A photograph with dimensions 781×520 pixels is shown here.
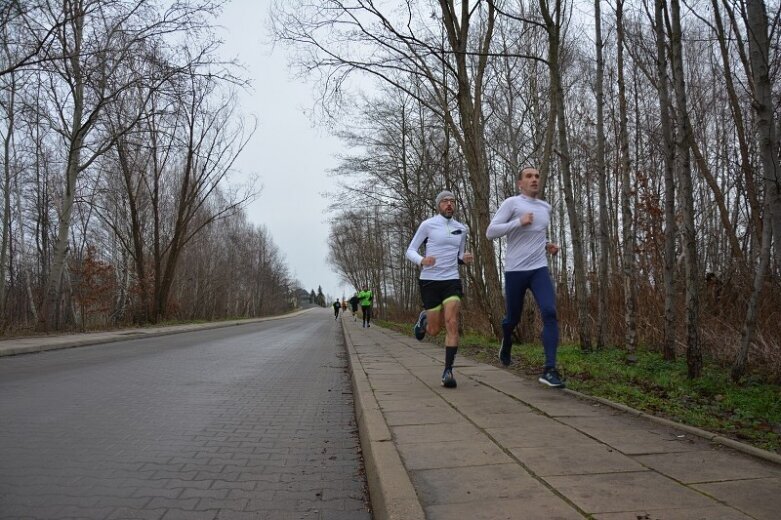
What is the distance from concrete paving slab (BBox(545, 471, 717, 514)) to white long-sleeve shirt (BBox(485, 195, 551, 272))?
286 centimetres

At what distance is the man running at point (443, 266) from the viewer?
224 inches

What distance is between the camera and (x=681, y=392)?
517 cm

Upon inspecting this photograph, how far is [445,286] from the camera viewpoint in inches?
227

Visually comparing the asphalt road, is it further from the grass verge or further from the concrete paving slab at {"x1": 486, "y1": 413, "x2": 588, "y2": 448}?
the grass verge

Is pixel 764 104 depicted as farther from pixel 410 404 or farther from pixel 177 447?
pixel 177 447

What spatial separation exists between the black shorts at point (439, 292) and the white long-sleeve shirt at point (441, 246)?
0.05 metres

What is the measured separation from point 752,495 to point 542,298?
294 centimetres

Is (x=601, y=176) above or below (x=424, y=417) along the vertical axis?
above

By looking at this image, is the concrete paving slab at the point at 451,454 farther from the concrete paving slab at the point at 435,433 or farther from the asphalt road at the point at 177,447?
the asphalt road at the point at 177,447

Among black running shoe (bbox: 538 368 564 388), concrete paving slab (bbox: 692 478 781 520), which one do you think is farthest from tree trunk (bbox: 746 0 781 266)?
concrete paving slab (bbox: 692 478 781 520)

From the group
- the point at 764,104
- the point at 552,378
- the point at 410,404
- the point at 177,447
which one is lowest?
the point at 177,447

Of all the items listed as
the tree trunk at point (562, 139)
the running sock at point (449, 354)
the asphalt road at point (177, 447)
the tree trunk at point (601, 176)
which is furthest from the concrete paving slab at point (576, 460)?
the tree trunk at point (601, 176)

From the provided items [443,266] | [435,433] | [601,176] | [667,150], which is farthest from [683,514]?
[601,176]

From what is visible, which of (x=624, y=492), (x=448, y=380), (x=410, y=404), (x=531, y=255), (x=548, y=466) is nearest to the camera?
(x=624, y=492)
